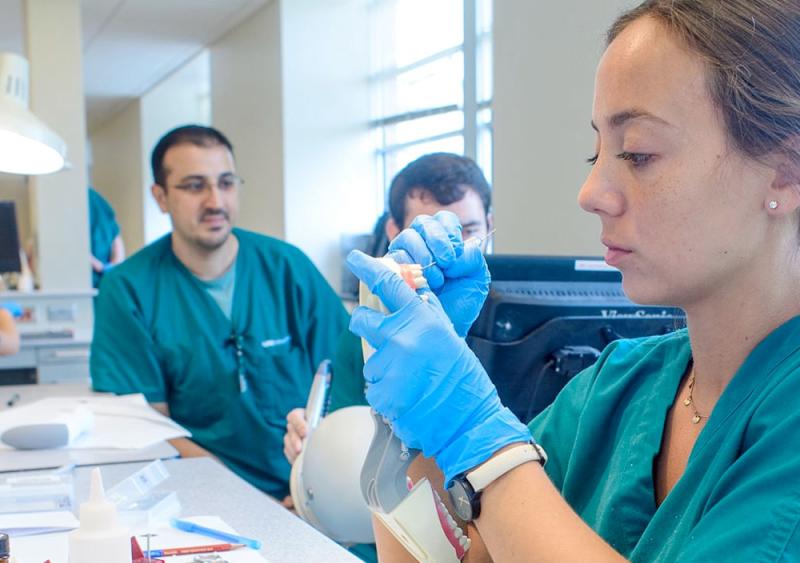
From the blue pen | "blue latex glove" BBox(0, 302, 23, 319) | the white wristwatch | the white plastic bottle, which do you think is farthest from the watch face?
"blue latex glove" BBox(0, 302, 23, 319)

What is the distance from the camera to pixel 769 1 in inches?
28.1

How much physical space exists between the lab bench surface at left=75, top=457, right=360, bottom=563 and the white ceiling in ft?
14.4

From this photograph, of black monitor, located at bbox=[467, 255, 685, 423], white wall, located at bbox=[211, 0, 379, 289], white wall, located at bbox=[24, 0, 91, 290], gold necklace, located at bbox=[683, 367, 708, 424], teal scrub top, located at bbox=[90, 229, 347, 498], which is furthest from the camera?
white wall, located at bbox=[211, 0, 379, 289]

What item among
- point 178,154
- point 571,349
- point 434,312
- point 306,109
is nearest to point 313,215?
point 306,109

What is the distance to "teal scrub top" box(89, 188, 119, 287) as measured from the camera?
229 inches

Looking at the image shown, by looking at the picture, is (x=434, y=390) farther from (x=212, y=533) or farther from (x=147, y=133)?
(x=147, y=133)

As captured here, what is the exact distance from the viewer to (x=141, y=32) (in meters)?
6.14

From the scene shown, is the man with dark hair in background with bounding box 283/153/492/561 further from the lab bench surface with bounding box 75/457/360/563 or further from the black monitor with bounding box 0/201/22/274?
the black monitor with bounding box 0/201/22/274

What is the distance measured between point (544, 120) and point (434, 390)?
2.09 metres

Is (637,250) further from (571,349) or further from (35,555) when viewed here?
→ (35,555)

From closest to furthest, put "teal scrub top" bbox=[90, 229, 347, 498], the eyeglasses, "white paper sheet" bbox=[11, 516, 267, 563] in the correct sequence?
"white paper sheet" bbox=[11, 516, 267, 563] → "teal scrub top" bbox=[90, 229, 347, 498] → the eyeglasses

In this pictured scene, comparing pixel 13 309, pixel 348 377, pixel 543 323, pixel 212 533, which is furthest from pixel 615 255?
pixel 13 309

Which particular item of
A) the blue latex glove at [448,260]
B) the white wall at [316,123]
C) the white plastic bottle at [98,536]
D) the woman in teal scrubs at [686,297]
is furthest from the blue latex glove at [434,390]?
the white wall at [316,123]

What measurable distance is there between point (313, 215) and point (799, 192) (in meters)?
4.70
